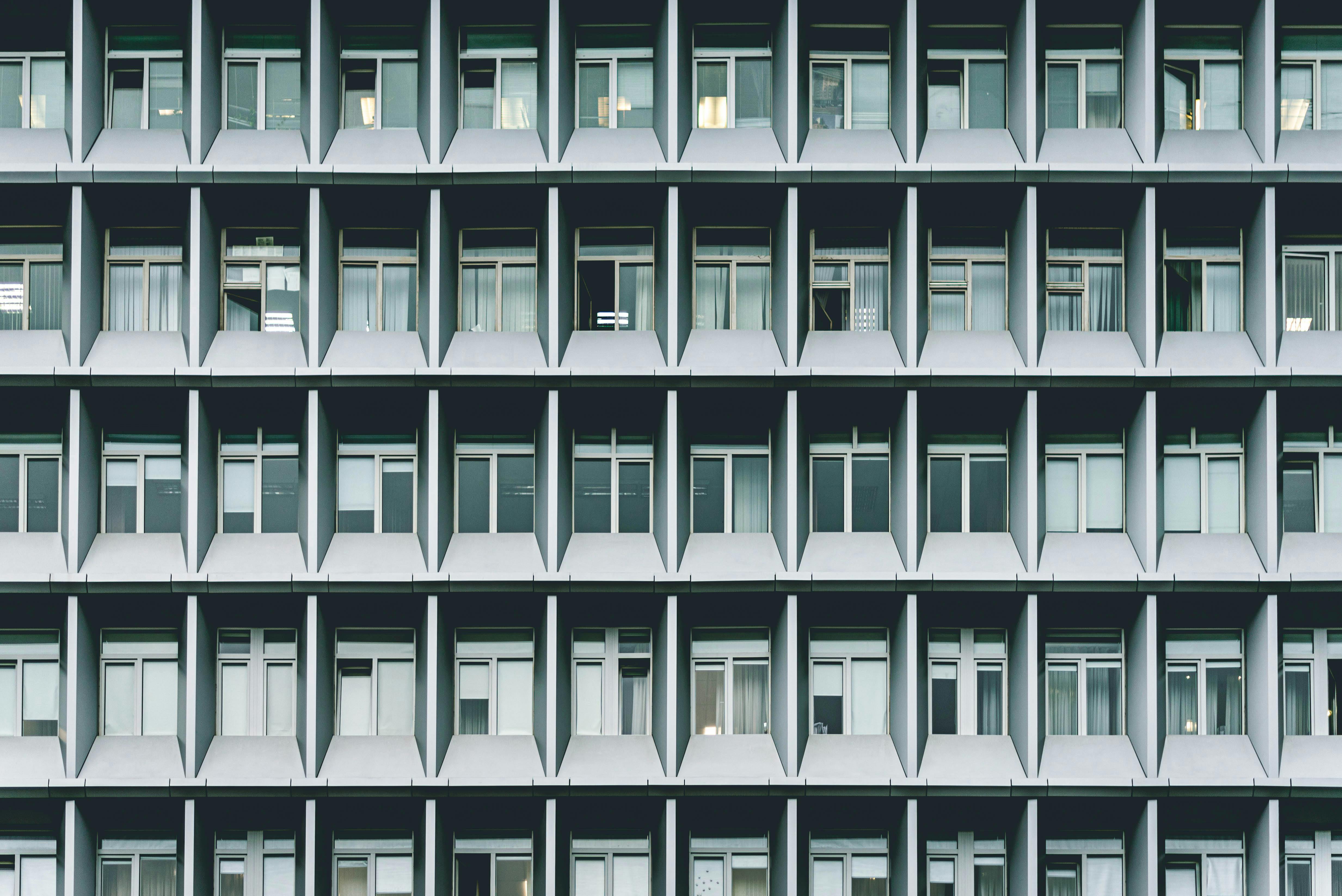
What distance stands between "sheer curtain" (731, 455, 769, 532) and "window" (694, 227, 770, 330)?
2.26 metres

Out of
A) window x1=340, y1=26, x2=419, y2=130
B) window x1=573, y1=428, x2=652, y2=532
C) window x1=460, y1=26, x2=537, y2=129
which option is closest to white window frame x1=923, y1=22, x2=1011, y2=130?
window x1=460, y1=26, x2=537, y2=129

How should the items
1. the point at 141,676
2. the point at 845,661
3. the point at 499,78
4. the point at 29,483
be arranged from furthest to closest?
the point at 499,78
the point at 845,661
the point at 29,483
the point at 141,676

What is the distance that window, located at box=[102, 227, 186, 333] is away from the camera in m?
16.0

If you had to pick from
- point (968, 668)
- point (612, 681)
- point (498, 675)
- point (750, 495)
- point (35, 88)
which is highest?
point (35, 88)

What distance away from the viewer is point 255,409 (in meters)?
15.8

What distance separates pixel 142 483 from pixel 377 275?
5100mm

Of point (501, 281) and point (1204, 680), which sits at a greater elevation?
point (501, 281)

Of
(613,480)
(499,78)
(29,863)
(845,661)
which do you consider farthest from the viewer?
(499,78)

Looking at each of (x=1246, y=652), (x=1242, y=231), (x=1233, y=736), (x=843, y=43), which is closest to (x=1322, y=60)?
(x=1242, y=231)

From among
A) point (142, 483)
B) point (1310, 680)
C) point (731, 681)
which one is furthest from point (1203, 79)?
point (142, 483)

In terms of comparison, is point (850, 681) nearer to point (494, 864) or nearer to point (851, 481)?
point (851, 481)

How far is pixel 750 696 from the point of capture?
15977 mm

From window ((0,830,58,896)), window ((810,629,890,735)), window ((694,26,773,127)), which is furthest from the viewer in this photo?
window ((694,26,773,127))

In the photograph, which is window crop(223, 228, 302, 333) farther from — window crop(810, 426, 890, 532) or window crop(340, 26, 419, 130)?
window crop(810, 426, 890, 532)
